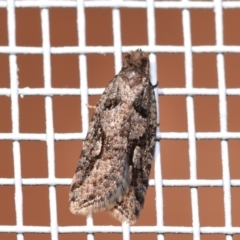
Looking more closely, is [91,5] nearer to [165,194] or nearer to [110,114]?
[110,114]

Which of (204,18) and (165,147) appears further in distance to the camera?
(165,147)

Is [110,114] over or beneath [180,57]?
beneath

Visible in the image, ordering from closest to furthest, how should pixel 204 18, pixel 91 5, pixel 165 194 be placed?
Result: pixel 91 5
pixel 204 18
pixel 165 194

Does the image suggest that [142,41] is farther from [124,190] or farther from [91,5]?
[124,190]

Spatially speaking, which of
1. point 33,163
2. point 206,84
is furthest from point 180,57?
point 33,163

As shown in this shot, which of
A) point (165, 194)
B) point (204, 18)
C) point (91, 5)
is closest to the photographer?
point (91, 5)

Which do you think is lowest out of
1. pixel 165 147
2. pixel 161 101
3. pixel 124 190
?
pixel 124 190

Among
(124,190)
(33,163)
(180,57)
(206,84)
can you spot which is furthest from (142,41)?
(124,190)
